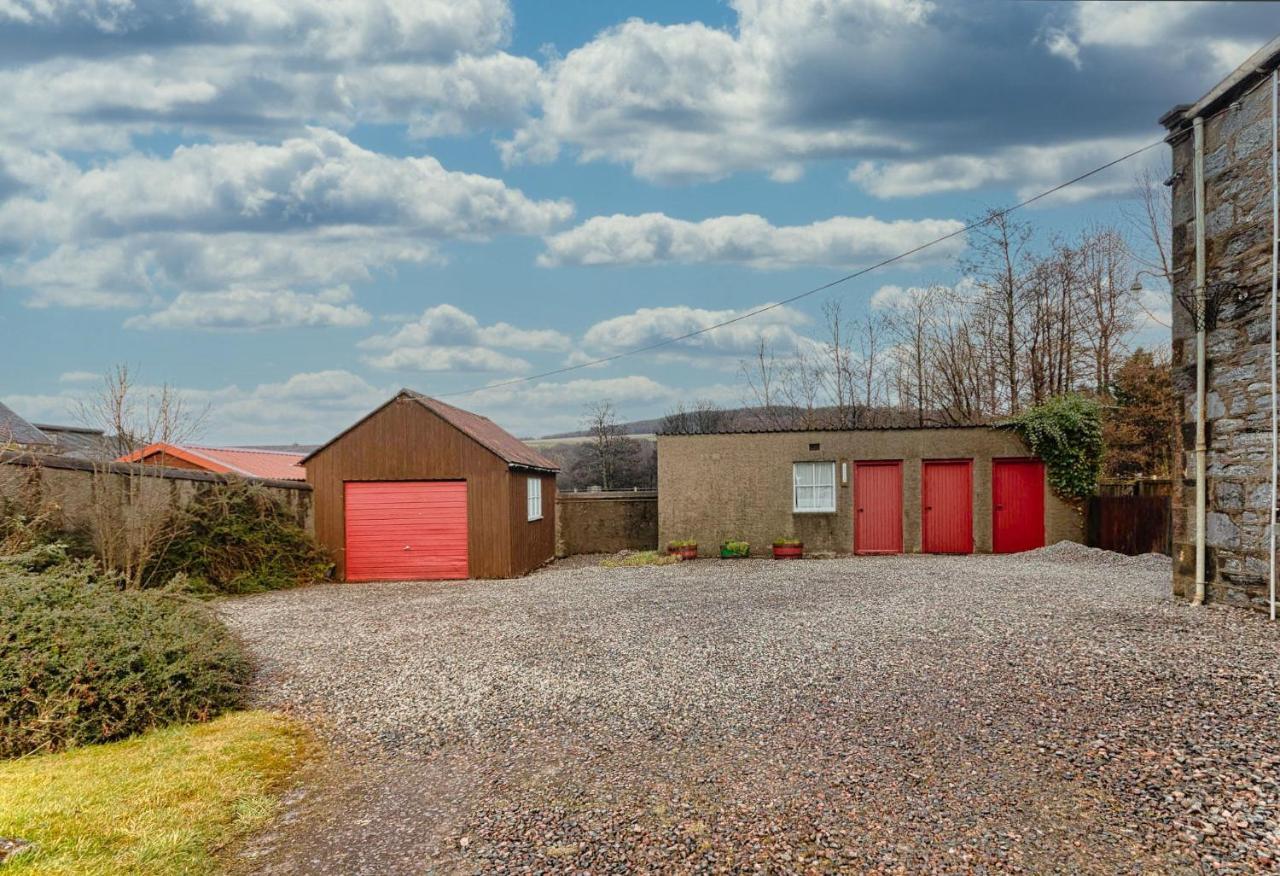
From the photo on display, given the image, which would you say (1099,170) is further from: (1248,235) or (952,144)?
(952,144)

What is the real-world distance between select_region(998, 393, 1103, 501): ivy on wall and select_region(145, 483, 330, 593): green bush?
1470 centimetres

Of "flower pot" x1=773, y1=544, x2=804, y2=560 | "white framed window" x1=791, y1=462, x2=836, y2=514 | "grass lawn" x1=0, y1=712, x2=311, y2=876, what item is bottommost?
"flower pot" x1=773, y1=544, x2=804, y2=560

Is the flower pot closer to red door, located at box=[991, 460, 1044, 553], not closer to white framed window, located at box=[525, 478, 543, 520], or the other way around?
red door, located at box=[991, 460, 1044, 553]

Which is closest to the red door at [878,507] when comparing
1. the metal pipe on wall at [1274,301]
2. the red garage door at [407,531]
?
the red garage door at [407,531]

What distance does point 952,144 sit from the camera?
811 cm

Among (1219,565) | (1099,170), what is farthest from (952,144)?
(1219,565)

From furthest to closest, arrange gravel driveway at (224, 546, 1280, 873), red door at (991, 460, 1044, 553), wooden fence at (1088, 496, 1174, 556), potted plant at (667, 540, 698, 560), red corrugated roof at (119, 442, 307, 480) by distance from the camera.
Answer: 1. red corrugated roof at (119, 442, 307, 480)
2. potted plant at (667, 540, 698, 560)
3. red door at (991, 460, 1044, 553)
4. wooden fence at (1088, 496, 1174, 556)
5. gravel driveway at (224, 546, 1280, 873)

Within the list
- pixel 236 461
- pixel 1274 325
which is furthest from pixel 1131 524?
pixel 236 461

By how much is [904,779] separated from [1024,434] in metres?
13.7

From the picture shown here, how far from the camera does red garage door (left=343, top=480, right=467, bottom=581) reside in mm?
15867

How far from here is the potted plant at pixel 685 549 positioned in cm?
1672

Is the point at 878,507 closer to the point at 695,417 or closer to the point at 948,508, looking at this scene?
the point at 948,508

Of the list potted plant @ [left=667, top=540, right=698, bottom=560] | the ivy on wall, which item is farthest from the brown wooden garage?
the ivy on wall

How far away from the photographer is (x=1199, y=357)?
27.8ft
